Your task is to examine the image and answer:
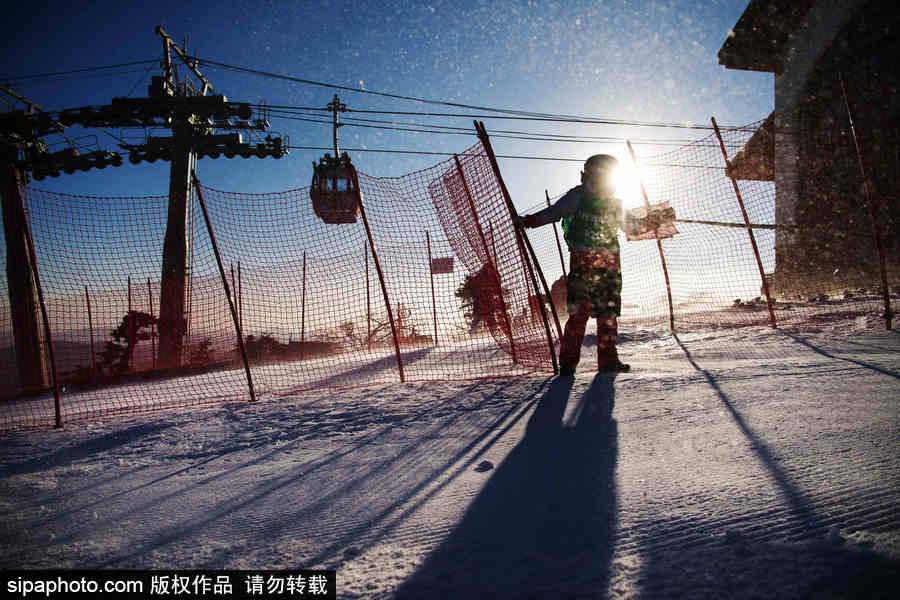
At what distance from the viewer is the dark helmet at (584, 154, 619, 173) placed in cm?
314

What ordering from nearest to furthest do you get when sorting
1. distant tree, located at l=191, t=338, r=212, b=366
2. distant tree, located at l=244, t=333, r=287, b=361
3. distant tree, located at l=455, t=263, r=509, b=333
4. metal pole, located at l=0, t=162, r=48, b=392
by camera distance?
distant tree, located at l=455, t=263, r=509, b=333, metal pole, located at l=0, t=162, r=48, b=392, distant tree, located at l=191, t=338, r=212, b=366, distant tree, located at l=244, t=333, r=287, b=361

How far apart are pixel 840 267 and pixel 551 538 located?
13.4 metres

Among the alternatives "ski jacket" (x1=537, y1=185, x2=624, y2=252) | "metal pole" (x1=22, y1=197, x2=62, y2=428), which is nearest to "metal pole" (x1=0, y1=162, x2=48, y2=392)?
"metal pole" (x1=22, y1=197, x2=62, y2=428)

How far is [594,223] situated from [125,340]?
10.3m

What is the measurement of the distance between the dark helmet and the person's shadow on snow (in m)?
2.42

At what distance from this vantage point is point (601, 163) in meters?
3.15

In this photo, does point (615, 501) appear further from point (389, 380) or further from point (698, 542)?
point (389, 380)

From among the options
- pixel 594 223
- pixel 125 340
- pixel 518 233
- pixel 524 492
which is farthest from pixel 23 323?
pixel 594 223

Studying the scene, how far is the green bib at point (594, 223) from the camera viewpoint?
10.3 ft

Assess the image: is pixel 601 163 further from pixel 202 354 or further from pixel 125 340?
pixel 125 340

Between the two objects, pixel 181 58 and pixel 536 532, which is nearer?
pixel 536 532

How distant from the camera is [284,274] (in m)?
7.76

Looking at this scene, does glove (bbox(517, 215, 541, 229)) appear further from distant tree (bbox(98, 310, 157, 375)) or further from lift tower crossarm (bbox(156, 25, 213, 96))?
lift tower crossarm (bbox(156, 25, 213, 96))

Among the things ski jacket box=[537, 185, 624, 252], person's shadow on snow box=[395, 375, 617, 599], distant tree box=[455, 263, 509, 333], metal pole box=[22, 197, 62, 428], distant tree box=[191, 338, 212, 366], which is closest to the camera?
person's shadow on snow box=[395, 375, 617, 599]
